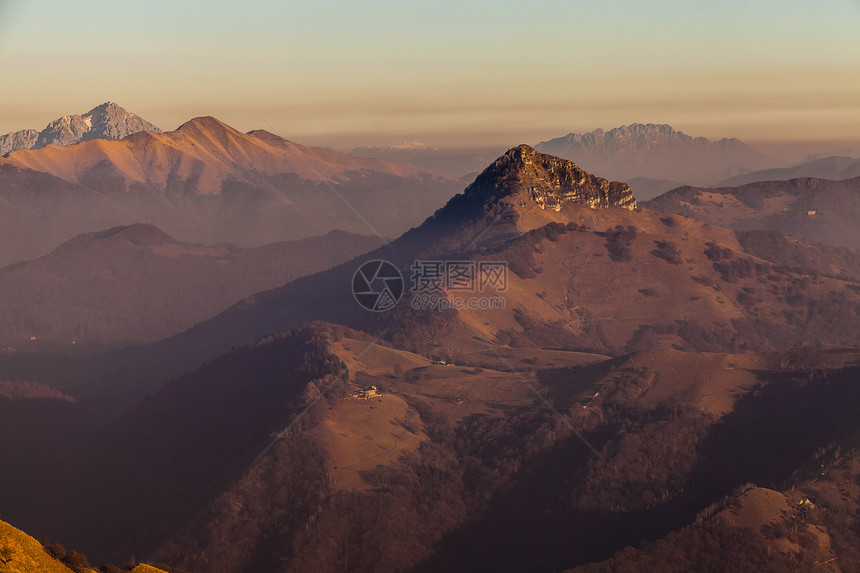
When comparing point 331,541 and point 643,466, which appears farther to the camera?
point 643,466

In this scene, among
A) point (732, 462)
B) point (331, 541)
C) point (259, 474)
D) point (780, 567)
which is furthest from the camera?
point (259, 474)

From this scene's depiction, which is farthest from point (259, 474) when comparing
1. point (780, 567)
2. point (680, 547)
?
point (780, 567)

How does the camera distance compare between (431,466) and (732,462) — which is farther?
(431,466)

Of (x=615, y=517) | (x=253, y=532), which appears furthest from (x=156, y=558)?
(x=615, y=517)

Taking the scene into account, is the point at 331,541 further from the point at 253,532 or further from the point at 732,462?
the point at 732,462

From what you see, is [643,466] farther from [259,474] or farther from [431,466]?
[259,474]

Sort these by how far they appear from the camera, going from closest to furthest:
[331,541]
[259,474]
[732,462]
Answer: [331,541]
[732,462]
[259,474]

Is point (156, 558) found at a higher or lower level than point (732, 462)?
lower

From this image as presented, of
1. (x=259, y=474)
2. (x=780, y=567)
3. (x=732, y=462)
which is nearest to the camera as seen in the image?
(x=780, y=567)

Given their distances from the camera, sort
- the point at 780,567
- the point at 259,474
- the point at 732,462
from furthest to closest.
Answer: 1. the point at 259,474
2. the point at 732,462
3. the point at 780,567
